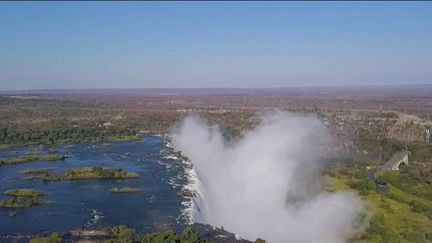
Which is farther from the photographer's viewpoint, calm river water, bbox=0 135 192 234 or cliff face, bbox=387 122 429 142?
cliff face, bbox=387 122 429 142

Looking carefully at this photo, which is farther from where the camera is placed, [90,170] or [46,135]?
[46,135]

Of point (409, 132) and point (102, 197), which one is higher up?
point (409, 132)

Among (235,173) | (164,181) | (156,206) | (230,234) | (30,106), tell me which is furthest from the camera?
(30,106)

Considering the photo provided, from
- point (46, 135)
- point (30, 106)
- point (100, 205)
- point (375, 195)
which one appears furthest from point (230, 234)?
point (30, 106)

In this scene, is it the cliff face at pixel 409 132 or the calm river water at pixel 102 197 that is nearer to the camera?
the calm river water at pixel 102 197

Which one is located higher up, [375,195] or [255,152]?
[255,152]

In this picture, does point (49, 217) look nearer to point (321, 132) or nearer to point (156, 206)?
point (156, 206)

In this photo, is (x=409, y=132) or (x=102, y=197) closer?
(x=102, y=197)

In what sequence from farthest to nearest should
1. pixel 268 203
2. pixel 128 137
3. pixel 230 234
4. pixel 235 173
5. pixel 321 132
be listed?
pixel 128 137, pixel 321 132, pixel 235 173, pixel 268 203, pixel 230 234
